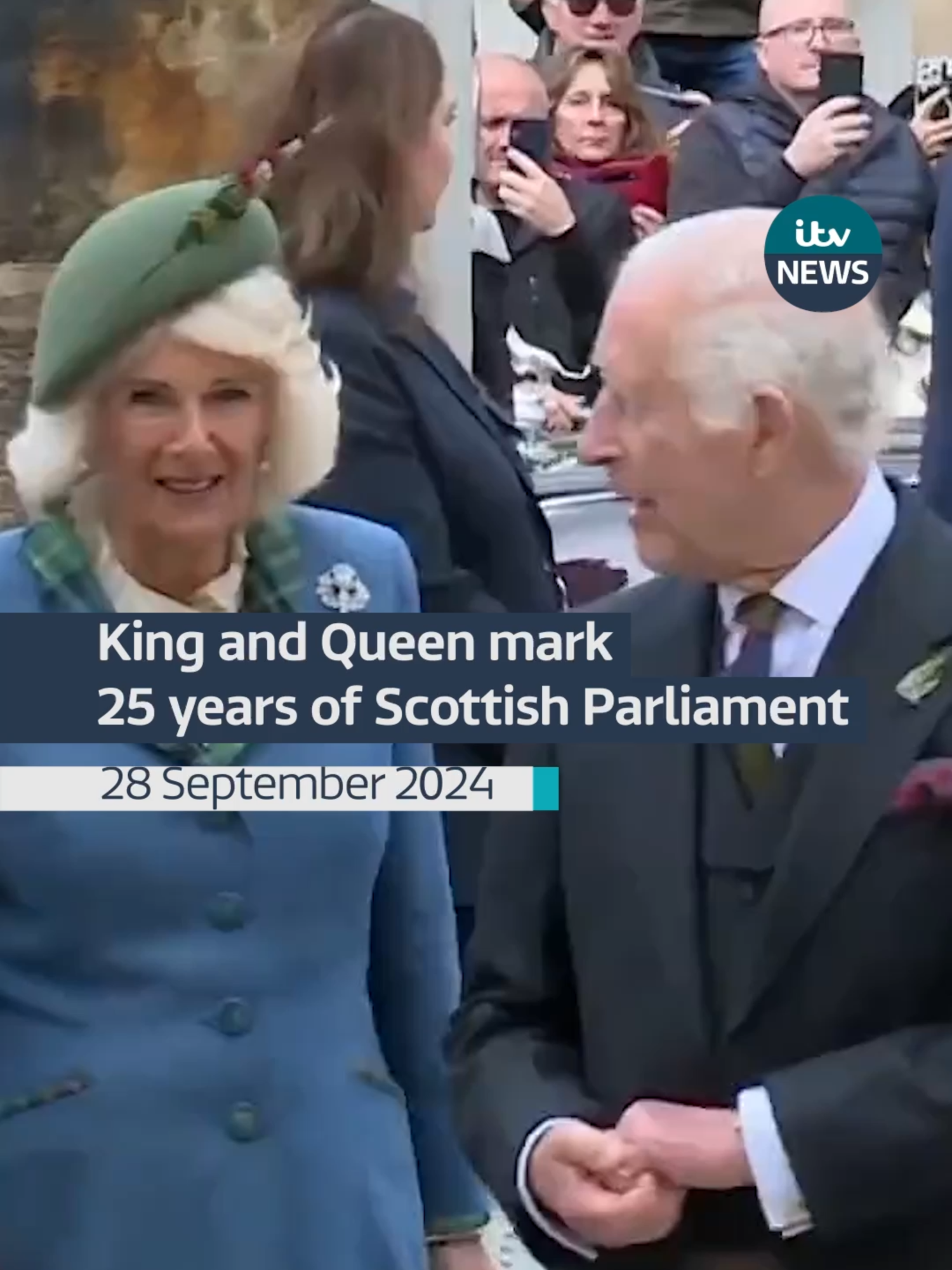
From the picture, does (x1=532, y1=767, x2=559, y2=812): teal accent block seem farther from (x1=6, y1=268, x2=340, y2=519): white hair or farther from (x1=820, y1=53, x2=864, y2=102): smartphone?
(x1=820, y1=53, x2=864, y2=102): smartphone

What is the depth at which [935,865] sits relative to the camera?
991mm

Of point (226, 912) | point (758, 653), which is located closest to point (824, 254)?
point (758, 653)

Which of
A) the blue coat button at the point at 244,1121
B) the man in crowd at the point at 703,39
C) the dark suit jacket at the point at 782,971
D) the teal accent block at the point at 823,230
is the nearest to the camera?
the dark suit jacket at the point at 782,971

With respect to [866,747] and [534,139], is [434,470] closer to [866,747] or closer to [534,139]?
[534,139]

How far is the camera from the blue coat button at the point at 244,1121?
1210 millimetres

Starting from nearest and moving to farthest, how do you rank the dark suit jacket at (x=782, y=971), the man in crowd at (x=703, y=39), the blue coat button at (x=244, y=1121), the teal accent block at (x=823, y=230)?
the dark suit jacket at (x=782, y=971)
the teal accent block at (x=823, y=230)
the blue coat button at (x=244, y=1121)
the man in crowd at (x=703, y=39)

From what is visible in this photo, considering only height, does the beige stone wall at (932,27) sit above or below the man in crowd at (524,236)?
above

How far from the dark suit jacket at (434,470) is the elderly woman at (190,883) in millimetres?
47

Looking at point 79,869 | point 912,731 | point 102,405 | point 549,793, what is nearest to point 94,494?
point 102,405

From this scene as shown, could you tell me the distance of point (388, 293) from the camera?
1.32 meters

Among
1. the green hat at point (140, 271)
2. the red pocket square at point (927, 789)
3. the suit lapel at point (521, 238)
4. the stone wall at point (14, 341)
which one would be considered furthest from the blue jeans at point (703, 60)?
the red pocket square at point (927, 789)

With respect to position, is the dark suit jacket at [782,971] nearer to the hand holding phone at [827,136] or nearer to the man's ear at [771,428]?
the man's ear at [771,428]

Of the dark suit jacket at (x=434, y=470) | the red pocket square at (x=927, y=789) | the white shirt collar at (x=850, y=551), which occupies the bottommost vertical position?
the red pocket square at (x=927, y=789)

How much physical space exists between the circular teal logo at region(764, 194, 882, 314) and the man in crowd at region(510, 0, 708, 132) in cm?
12
